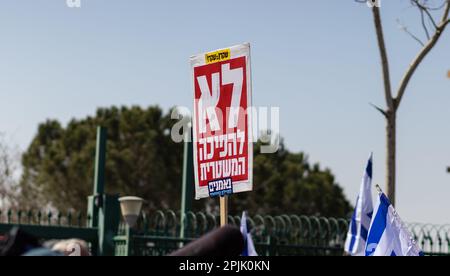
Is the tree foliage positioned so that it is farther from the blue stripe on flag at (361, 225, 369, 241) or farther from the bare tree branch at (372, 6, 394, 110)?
the bare tree branch at (372, 6, 394, 110)

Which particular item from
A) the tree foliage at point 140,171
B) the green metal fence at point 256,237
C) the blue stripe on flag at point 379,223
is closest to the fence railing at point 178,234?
the green metal fence at point 256,237

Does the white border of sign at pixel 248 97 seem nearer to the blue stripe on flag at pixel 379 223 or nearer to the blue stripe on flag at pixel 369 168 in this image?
the blue stripe on flag at pixel 379 223

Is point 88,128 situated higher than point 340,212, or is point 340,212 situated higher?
point 88,128

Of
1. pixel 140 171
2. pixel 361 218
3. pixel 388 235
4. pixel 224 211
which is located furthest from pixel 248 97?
pixel 140 171

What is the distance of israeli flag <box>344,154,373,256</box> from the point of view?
13070mm

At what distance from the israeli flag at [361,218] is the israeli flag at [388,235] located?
548 centimetres

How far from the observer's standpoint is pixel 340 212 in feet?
148

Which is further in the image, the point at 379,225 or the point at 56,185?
the point at 56,185
